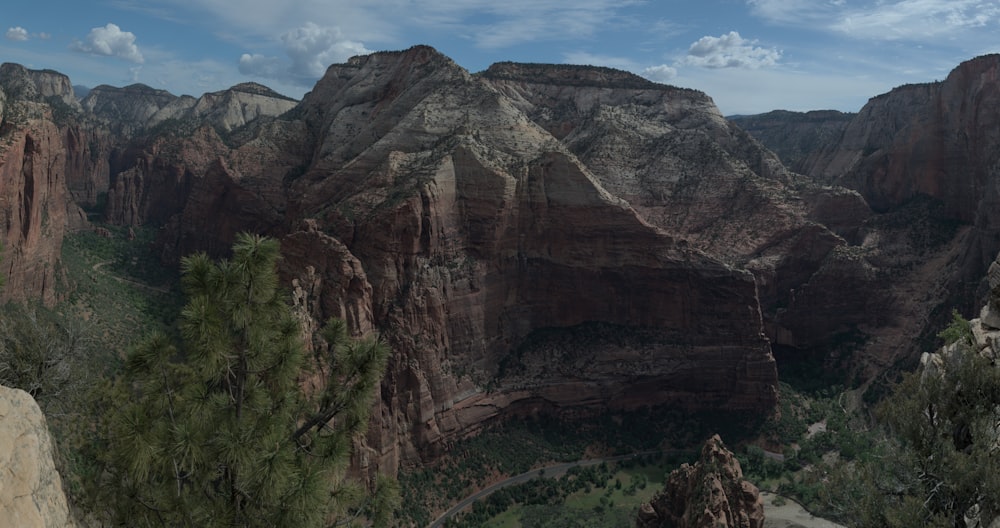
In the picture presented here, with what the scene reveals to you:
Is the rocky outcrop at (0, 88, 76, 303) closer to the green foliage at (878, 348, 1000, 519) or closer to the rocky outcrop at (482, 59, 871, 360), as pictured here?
the green foliage at (878, 348, 1000, 519)

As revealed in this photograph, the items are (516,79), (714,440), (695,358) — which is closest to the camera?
(714,440)

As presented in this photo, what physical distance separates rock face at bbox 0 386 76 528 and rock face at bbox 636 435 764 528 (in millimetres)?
28874

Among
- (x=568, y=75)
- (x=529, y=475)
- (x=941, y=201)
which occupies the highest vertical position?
(x=568, y=75)

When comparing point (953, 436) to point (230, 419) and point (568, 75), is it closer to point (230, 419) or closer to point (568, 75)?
point (230, 419)

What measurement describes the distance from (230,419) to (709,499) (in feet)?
90.0

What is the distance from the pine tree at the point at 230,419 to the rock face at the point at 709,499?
2442 centimetres

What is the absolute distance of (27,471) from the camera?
35.1ft

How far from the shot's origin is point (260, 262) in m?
13.6

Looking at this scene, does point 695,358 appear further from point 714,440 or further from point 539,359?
point 714,440

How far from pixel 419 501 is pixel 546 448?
46.9 ft

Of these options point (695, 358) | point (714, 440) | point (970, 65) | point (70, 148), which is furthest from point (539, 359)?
point (70, 148)

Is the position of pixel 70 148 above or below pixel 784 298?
above

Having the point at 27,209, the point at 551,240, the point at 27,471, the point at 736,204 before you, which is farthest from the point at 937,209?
the point at 27,209

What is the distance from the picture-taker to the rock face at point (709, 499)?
3356 cm
